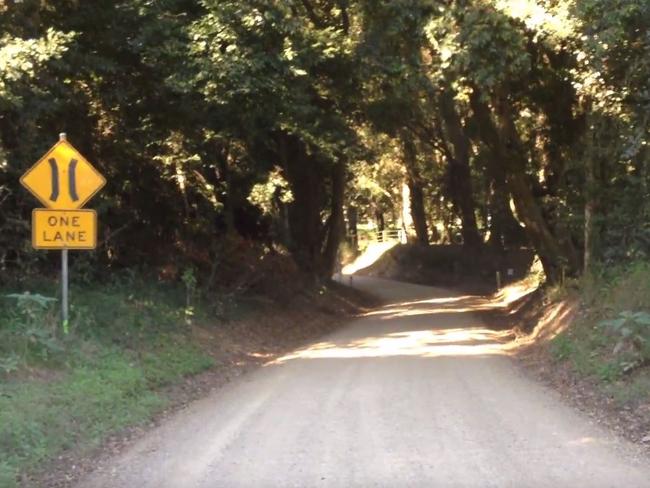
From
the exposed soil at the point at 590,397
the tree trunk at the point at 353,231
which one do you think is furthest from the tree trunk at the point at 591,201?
the tree trunk at the point at 353,231

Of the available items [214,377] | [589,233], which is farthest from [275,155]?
[214,377]

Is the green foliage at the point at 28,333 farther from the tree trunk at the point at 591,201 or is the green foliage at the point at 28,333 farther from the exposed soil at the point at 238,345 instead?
the tree trunk at the point at 591,201

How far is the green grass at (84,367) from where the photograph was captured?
26.3ft

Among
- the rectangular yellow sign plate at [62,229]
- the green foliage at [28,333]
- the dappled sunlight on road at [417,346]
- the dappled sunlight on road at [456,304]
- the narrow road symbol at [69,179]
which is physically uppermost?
the narrow road symbol at [69,179]

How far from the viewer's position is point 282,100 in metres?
15.7

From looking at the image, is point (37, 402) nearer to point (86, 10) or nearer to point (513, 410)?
point (513, 410)

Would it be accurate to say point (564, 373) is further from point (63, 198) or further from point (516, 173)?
point (516, 173)

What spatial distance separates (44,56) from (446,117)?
2060 centimetres

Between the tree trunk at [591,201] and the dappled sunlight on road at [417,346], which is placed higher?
the tree trunk at [591,201]

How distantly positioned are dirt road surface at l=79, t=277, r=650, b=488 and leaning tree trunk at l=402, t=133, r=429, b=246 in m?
27.9

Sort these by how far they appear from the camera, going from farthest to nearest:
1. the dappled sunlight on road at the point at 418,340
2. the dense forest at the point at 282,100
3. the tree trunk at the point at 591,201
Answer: the tree trunk at the point at 591,201 < the dappled sunlight on road at the point at 418,340 < the dense forest at the point at 282,100

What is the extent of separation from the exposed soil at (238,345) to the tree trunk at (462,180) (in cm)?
904

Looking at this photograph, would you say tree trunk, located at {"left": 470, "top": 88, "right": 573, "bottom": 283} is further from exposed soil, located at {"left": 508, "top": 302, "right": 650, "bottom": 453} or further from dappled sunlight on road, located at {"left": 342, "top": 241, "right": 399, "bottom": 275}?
dappled sunlight on road, located at {"left": 342, "top": 241, "right": 399, "bottom": 275}

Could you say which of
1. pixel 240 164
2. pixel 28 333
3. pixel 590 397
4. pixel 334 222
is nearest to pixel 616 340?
pixel 590 397
